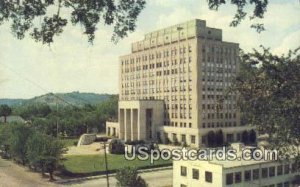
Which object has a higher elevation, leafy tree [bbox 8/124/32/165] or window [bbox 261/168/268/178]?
leafy tree [bbox 8/124/32/165]

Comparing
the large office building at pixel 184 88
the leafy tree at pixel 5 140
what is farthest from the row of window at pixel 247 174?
the leafy tree at pixel 5 140

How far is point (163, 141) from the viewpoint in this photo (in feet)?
343

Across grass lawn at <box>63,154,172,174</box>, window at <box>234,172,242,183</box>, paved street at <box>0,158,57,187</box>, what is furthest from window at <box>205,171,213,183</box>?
paved street at <box>0,158,57,187</box>

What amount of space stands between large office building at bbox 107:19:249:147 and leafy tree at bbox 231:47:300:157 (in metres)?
72.6

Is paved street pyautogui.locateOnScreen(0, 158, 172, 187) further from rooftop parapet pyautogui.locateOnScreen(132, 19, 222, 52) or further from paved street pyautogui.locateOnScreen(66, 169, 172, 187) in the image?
rooftop parapet pyautogui.locateOnScreen(132, 19, 222, 52)

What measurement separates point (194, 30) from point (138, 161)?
→ 39.2 m

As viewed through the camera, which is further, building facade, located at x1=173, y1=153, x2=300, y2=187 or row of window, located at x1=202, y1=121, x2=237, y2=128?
row of window, located at x1=202, y1=121, x2=237, y2=128

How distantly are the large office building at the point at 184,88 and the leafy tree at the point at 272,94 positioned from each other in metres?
72.6

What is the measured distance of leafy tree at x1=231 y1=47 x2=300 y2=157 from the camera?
62.1 ft

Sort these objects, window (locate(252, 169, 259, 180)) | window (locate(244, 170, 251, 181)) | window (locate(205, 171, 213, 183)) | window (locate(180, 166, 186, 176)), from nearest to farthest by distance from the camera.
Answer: window (locate(205, 171, 213, 183))
window (locate(244, 170, 251, 181))
window (locate(252, 169, 259, 180))
window (locate(180, 166, 186, 176))

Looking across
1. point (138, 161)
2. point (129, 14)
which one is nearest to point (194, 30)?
point (138, 161)

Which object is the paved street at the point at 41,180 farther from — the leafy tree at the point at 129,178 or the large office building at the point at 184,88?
the large office building at the point at 184,88

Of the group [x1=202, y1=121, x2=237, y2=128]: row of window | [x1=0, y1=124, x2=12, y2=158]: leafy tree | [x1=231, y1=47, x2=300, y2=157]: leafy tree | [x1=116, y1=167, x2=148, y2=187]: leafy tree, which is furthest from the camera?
[x1=202, y1=121, x2=237, y2=128]: row of window

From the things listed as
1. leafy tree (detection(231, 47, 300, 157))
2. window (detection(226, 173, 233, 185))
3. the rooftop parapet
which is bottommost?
window (detection(226, 173, 233, 185))
